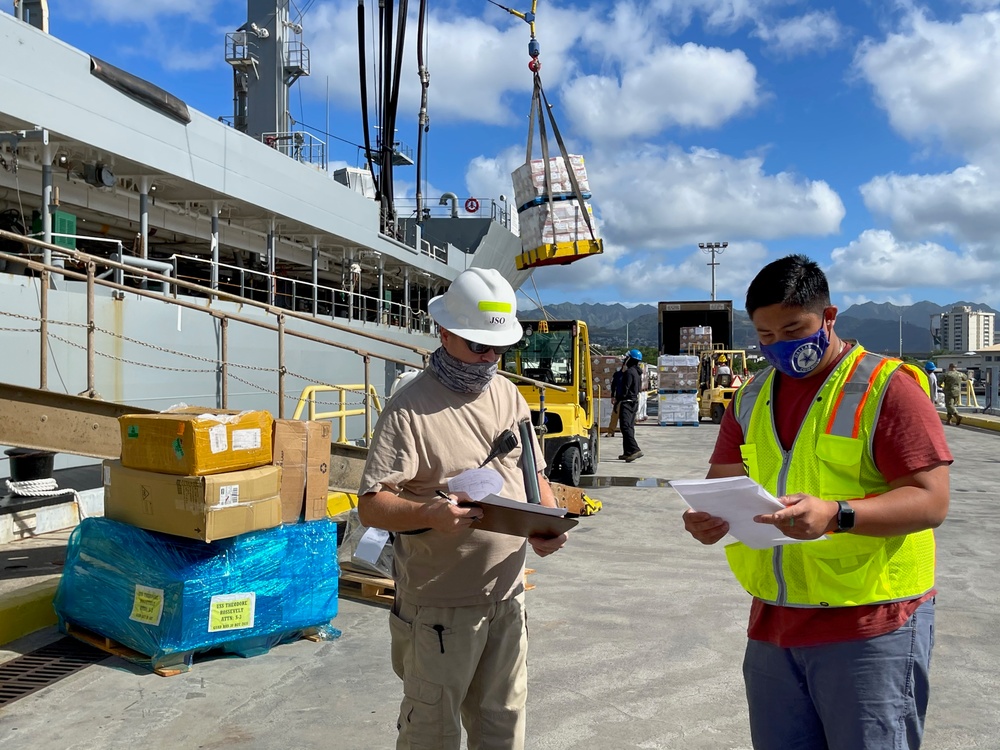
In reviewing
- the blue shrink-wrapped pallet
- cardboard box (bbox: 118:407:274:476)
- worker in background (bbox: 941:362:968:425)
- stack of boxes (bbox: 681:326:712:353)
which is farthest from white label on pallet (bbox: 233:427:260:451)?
stack of boxes (bbox: 681:326:712:353)

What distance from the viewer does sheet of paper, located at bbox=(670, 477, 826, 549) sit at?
1.83 metres

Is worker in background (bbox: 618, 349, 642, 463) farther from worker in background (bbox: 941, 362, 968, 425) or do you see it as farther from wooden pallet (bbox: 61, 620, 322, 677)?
worker in background (bbox: 941, 362, 968, 425)

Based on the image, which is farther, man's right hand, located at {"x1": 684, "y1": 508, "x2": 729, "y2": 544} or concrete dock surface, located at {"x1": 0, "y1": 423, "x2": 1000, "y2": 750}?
concrete dock surface, located at {"x1": 0, "y1": 423, "x2": 1000, "y2": 750}

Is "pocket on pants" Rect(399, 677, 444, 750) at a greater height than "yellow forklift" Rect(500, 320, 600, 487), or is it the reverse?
"yellow forklift" Rect(500, 320, 600, 487)

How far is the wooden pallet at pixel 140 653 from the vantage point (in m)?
4.42

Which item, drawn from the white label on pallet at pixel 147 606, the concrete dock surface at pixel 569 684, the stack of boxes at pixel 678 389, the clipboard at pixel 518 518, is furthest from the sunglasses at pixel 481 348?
the stack of boxes at pixel 678 389

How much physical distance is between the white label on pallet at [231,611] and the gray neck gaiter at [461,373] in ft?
8.72

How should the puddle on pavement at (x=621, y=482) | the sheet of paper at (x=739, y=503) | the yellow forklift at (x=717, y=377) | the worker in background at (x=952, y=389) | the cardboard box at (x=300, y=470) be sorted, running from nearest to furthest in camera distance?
the sheet of paper at (x=739, y=503) < the cardboard box at (x=300, y=470) < the puddle on pavement at (x=621, y=482) < the worker in background at (x=952, y=389) < the yellow forklift at (x=717, y=377)

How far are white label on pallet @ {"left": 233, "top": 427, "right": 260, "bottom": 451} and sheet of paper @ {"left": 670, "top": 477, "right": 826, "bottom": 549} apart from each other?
11.5ft

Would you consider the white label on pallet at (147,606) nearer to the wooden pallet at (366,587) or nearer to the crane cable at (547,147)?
the wooden pallet at (366,587)

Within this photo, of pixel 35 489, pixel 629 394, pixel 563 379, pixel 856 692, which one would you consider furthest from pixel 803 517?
pixel 629 394

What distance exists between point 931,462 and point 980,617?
4.43 meters

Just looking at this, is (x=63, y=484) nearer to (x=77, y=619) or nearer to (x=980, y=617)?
(x=77, y=619)

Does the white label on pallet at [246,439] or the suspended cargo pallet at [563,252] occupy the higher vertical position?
the suspended cargo pallet at [563,252]
